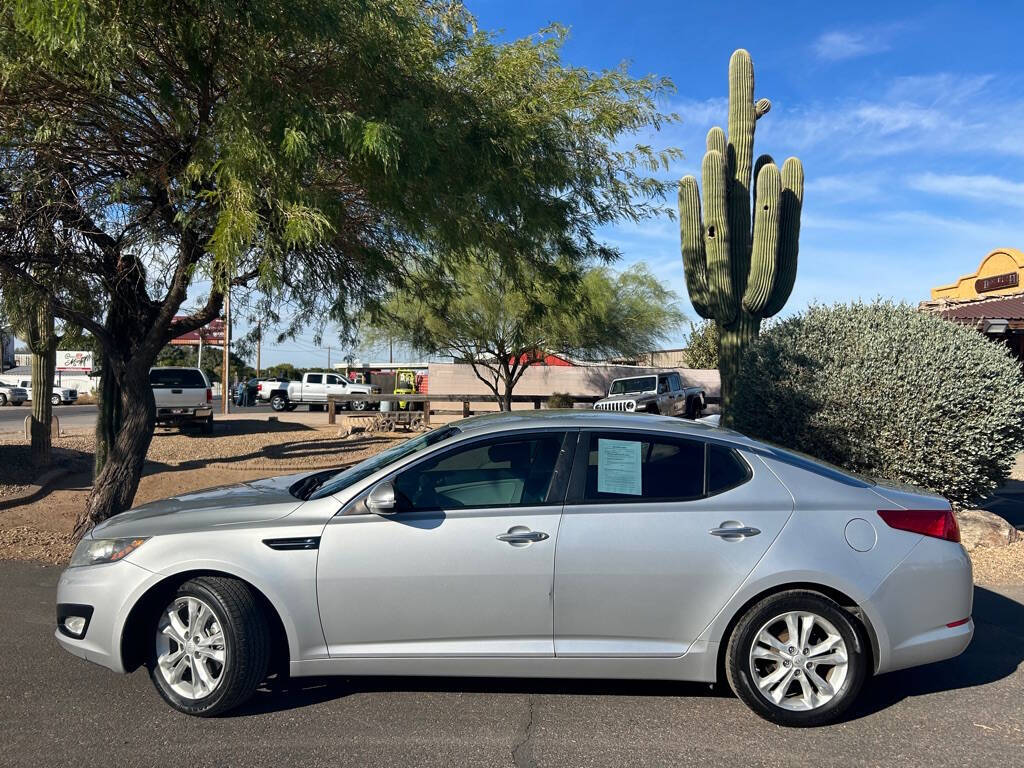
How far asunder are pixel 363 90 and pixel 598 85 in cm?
364

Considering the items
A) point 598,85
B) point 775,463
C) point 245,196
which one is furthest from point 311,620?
point 598,85

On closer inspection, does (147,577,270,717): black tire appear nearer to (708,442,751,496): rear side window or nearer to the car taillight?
(708,442,751,496): rear side window

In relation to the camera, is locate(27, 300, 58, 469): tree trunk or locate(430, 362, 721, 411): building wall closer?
locate(27, 300, 58, 469): tree trunk

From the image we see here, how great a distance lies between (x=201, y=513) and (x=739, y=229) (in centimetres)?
1194

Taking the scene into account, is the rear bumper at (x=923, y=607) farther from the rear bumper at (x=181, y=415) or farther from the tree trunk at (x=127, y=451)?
the rear bumper at (x=181, y=415)

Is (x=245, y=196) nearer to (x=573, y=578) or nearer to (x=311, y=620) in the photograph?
(x=311, y=620)

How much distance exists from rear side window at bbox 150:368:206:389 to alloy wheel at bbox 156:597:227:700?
18067 millimetres

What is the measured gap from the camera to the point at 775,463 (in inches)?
177

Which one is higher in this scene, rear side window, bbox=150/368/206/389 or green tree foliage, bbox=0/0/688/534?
Answer: green tree foliage, bbox=0/0/688/534

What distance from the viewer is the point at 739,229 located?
14.5 m

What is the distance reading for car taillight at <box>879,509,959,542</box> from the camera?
436cm

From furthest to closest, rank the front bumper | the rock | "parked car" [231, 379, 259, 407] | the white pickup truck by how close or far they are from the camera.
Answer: "parked car" [231, 379, 259, 407]
the white pickup truck
the rock
the front bumper

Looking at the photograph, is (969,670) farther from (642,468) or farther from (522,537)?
(522,537)

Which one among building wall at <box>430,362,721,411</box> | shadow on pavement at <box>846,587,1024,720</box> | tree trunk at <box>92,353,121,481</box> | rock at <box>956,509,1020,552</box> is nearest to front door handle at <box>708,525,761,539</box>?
shadow on pavement at <box>846,587,1024,720</box>
